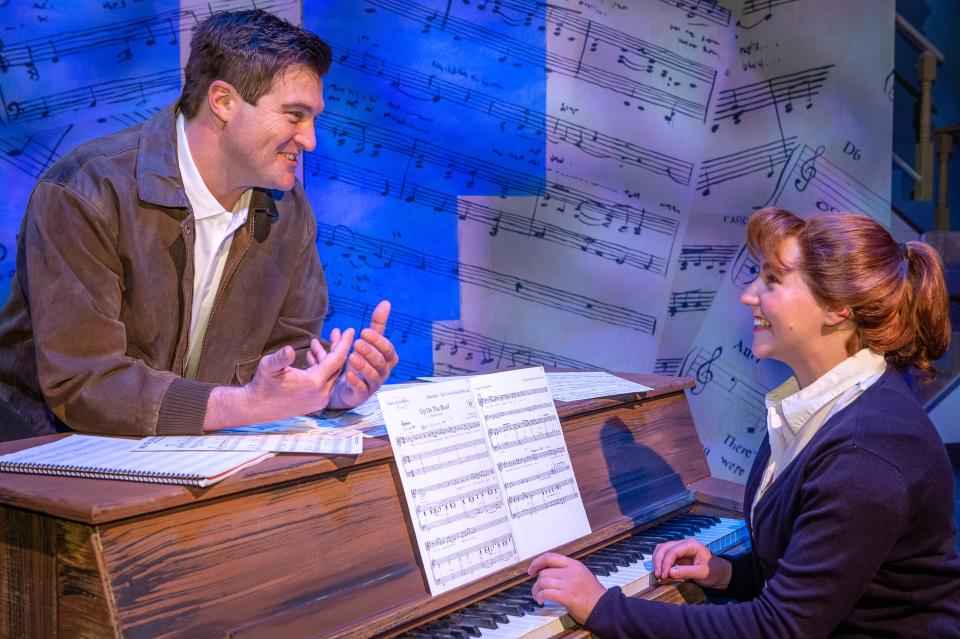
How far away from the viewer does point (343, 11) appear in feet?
12.0

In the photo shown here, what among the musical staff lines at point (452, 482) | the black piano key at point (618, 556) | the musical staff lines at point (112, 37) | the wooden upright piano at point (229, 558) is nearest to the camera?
the wooden upright piano at point (229, 558)

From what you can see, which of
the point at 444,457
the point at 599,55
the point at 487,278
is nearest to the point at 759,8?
the point at 599,55

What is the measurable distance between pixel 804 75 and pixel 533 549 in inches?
134

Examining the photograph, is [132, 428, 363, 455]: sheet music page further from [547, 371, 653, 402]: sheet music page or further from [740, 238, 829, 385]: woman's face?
[740, 238, 829, 385]: woman's face

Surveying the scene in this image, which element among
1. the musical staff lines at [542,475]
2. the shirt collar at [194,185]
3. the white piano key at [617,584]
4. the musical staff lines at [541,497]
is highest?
the shirt collar at [194,185]

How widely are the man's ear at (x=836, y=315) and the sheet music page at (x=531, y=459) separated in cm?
65

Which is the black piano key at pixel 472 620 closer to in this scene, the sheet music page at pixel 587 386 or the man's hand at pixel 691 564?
the man's hand at pixel 691 564

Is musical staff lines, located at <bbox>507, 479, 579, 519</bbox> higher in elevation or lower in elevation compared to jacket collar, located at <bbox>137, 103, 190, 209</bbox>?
lower

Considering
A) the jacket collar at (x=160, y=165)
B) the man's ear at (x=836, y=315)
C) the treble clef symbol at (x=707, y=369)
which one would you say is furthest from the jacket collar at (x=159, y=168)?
the treble clef symbol at (x=707, y=369)

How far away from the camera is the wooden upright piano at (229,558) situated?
1.29 metres

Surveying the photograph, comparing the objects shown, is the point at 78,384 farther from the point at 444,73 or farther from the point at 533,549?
the point at 444,73

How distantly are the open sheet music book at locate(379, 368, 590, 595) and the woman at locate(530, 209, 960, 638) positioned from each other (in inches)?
5.0

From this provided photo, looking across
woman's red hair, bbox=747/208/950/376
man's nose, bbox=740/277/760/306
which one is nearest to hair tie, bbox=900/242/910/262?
woman's red hair, bbox=747/208/950/376

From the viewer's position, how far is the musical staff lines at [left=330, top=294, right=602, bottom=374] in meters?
3.76
